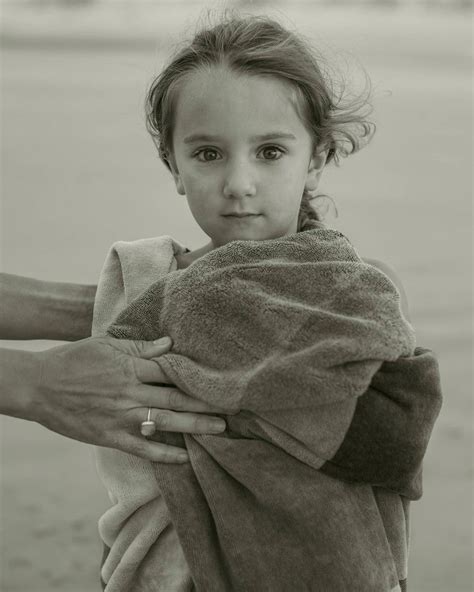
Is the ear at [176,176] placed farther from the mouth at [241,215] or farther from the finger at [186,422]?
the finger at [186,422]

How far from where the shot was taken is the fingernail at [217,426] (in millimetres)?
1812

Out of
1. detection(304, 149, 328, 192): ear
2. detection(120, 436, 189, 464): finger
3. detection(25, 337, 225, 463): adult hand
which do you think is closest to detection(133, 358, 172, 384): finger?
detection(25, 337, 225, 463): adult hand

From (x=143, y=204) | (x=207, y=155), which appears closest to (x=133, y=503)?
(x=207, y=155)

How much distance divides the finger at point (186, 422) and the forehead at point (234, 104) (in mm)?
582

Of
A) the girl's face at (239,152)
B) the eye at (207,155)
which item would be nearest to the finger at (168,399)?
the girl's face at (239,152)

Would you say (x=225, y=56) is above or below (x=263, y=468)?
above

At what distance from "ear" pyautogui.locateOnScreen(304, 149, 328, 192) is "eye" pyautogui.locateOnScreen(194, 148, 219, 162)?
27 cm

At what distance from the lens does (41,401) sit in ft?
6.50

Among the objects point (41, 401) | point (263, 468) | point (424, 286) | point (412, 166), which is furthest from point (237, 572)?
point (412, 166)

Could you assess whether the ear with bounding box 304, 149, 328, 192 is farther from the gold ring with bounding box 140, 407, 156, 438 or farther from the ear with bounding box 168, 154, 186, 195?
the gold ring with bounding box 140, 407, 156, 438

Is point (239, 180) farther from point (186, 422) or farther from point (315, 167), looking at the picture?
point (186, 422)

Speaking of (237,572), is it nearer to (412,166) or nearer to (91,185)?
(91,185)

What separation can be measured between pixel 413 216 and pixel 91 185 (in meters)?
2.79

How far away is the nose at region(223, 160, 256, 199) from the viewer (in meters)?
1.91
